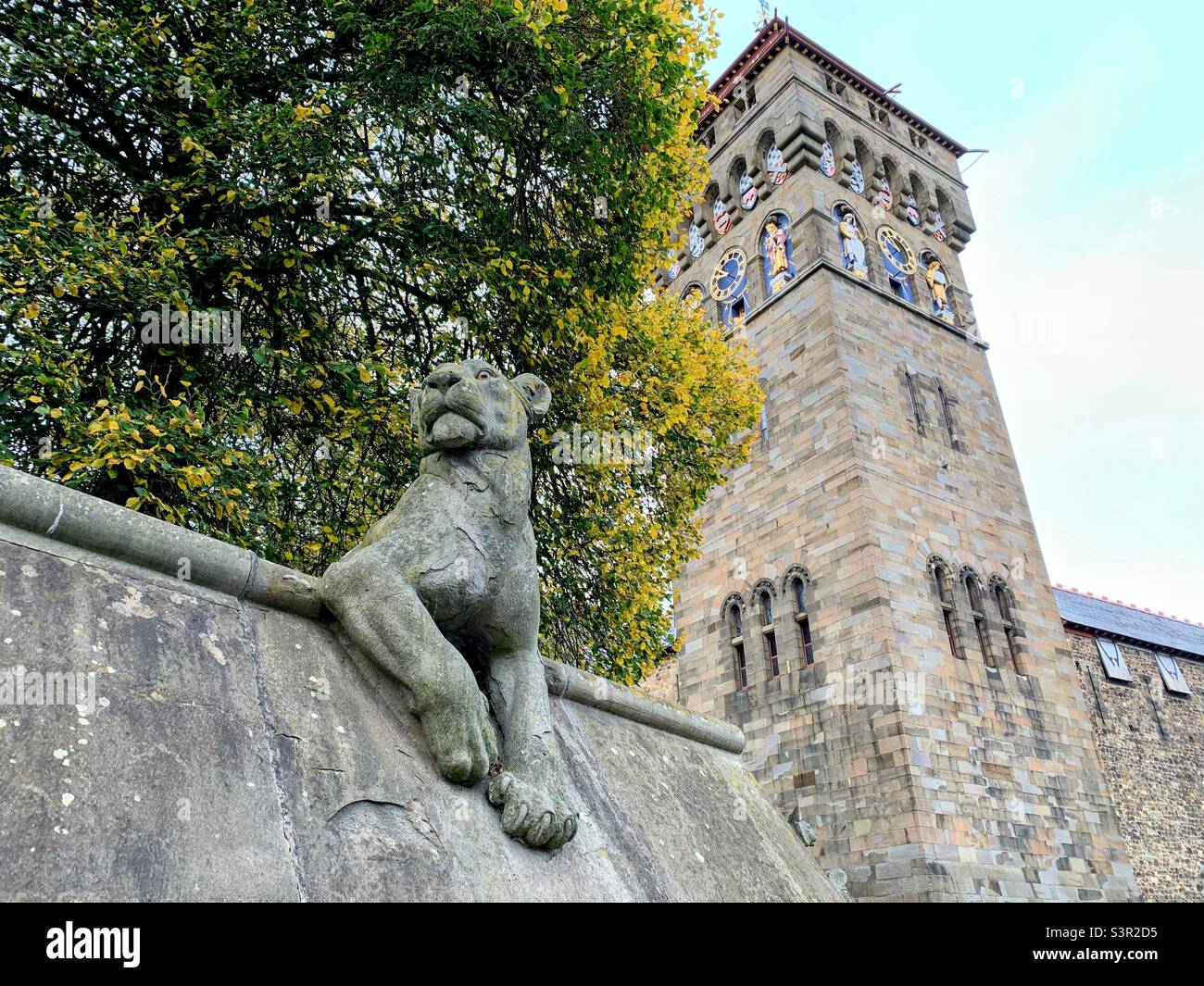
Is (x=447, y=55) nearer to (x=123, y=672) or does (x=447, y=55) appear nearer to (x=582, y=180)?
(x=582, y=180)

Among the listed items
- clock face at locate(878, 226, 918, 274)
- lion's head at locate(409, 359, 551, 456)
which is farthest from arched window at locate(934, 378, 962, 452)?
lion's head at locate(409, 359, 551, 456)

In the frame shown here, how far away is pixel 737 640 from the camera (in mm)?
18344

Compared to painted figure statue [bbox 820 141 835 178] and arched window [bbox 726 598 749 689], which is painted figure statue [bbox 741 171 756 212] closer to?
painted figure statue [bbox 820 141 835 178]

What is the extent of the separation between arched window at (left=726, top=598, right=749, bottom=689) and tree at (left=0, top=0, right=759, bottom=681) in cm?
963

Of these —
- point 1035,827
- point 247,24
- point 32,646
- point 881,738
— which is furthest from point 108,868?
point 1035,827

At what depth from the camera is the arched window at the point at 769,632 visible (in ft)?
56.6

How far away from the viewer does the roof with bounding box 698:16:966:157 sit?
23.1 meters

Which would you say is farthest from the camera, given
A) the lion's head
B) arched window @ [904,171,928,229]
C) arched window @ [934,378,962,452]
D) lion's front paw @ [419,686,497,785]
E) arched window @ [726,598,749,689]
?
arched window @ [904,171,928,229]

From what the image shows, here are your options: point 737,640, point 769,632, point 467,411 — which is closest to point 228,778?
point 467,411

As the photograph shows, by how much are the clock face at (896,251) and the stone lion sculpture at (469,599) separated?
68.3 ft

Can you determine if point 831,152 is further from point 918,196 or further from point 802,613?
point 802,613

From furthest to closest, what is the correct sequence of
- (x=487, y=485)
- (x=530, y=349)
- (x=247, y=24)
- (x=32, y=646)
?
(x=530, y=349) < (x=247, y=24) < (x=487, y=485) < (x=32, y=646)
